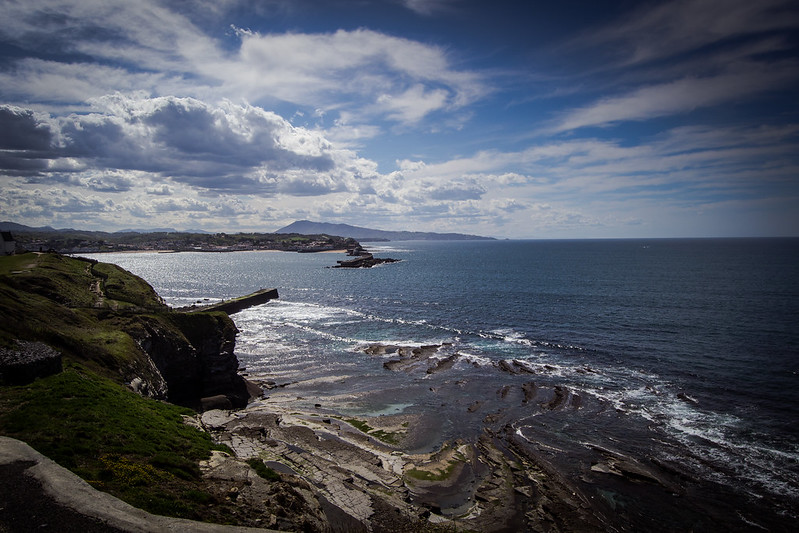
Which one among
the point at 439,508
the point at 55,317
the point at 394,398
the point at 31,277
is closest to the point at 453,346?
the point at 394,398

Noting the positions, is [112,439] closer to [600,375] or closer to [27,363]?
[27,363]

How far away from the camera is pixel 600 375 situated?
4372 cm

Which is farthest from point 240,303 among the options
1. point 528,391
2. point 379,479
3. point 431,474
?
point 431,474

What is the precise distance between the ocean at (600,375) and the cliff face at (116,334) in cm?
820

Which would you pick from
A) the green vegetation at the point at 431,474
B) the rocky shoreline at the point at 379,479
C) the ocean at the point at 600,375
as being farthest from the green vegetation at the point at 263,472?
the ocean at the point at 600,375

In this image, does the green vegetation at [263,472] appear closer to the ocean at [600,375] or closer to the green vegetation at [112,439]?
the green vegetation at [112,439]

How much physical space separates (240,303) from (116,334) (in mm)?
53341

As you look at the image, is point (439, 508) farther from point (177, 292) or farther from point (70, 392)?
point (177, 292)

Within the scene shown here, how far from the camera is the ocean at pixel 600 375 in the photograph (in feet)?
84.4

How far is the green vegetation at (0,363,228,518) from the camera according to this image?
14.8 metres

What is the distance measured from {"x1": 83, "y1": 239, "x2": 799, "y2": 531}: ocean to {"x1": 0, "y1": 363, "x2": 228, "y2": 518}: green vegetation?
17834 millimetres

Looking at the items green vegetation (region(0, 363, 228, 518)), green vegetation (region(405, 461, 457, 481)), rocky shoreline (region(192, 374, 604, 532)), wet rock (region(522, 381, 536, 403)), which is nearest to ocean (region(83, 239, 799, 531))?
wet rock (region(522, 381, 536, 403))

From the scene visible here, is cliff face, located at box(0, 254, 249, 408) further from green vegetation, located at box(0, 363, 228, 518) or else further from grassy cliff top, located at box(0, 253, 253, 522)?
green vegetation, located at box(0, 363, 228, 518)

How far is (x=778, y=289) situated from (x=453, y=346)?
81793 mm
